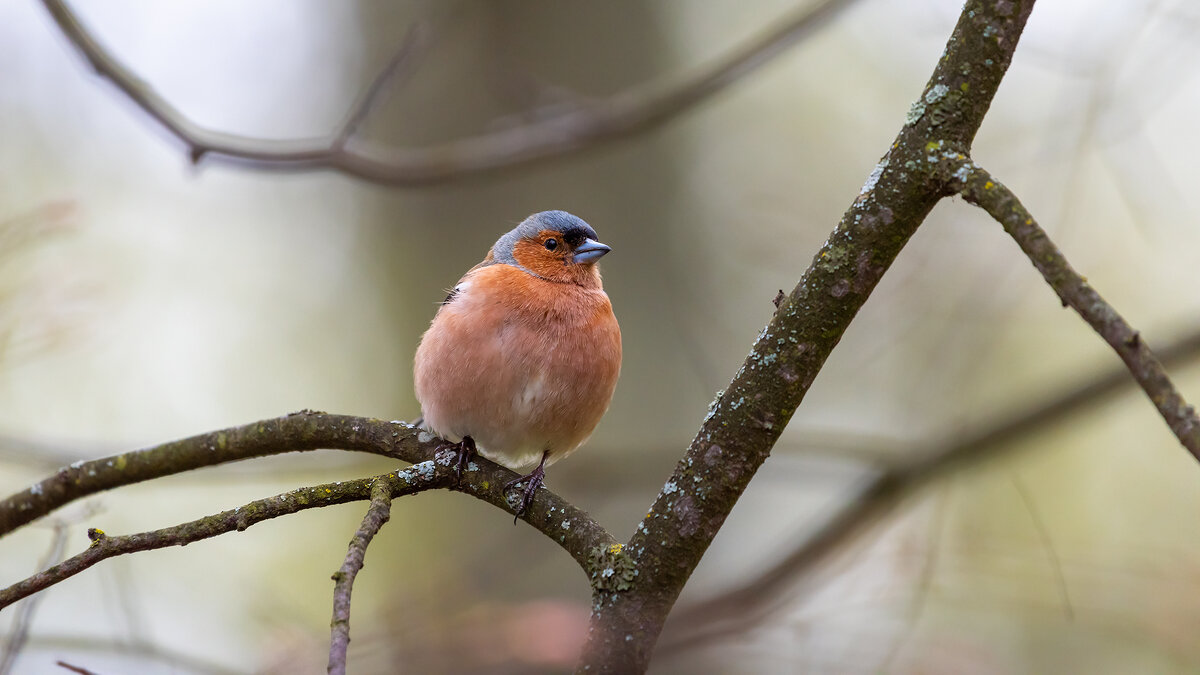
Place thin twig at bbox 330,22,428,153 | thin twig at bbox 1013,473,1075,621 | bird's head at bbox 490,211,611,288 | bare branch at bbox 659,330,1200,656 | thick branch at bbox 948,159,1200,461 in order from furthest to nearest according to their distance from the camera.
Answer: bird's head at bbox 490,211,611,288, bare branch at bbox 659,330,1200,656, thin twig at bbox 330,22,428,153, thin twig at bbox 1013,473,1075,621, thick branch at bbox 948,159,1200,461

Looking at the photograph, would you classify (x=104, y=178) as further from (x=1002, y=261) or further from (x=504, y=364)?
(x=1002, y=261)

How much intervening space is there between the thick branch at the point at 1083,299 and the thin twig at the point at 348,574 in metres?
1.49

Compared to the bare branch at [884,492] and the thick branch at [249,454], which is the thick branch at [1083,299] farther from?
the bare branch at [884,492]

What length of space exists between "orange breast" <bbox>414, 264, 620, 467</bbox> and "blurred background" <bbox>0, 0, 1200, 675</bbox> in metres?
0.80

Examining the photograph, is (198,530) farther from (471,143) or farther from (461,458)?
(471,143)

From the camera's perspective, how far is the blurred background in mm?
4164

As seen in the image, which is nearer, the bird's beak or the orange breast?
the orange breast

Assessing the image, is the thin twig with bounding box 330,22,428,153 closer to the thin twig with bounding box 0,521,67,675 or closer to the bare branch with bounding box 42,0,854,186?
the bare branch with bounding box 42,0,854,186

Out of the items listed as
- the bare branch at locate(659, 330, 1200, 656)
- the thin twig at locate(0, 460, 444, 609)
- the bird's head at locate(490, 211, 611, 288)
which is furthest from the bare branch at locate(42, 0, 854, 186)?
the bare branch at locate(659, 330, 1200, 656)

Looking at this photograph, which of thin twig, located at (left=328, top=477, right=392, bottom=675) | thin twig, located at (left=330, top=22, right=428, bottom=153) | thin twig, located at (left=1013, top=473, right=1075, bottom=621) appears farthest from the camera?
thin twig, located at (left=330, top=22, right=428, bottom=153)

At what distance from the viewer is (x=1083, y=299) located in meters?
1.74

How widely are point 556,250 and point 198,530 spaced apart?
2566 millimetres

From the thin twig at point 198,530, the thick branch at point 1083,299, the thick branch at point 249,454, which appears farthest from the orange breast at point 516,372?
the thick branch at point 1083,299

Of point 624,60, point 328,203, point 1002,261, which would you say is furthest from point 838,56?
point 328,203
